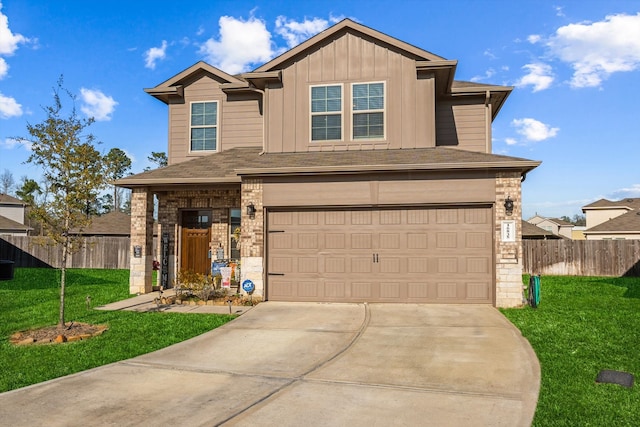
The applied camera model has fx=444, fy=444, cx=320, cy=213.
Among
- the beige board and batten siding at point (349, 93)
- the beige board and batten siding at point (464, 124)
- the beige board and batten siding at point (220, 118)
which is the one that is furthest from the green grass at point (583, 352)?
the beige board and batten siding at point (220, 118)

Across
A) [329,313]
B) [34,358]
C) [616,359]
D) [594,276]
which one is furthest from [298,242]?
[594,276]

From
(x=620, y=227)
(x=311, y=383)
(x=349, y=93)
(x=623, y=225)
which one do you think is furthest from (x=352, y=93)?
(x=623, y=225)

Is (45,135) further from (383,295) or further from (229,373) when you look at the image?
(383,295)

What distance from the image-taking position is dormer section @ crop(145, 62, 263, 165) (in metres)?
16.0

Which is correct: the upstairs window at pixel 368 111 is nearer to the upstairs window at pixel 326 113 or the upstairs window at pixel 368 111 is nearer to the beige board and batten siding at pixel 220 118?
the upstairs window at pixel 326 113

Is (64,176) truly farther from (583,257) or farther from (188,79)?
(583,257)

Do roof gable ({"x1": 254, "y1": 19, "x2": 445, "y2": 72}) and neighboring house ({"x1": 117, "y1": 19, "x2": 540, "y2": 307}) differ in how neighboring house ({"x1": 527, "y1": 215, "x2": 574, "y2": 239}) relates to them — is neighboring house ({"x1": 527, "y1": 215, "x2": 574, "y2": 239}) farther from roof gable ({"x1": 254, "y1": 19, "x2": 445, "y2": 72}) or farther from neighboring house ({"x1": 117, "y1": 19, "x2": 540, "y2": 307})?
roof gable ({"x1": 254, "y1": 19, "x2": 445, "y2": 72})

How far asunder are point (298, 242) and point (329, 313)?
7.97 ft

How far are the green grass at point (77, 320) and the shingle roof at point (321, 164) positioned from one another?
3.97 meters

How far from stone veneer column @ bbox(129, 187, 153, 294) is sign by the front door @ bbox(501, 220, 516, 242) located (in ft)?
35.0

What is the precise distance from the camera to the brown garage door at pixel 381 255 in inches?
445

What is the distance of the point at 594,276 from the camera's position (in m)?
19.5

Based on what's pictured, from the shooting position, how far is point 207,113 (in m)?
16.3

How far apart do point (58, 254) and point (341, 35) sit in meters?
19.7
